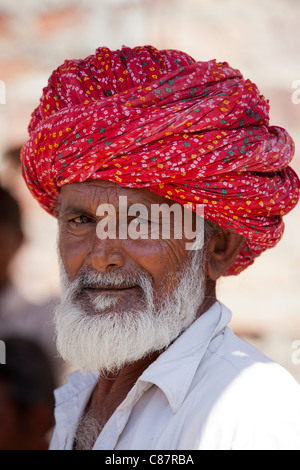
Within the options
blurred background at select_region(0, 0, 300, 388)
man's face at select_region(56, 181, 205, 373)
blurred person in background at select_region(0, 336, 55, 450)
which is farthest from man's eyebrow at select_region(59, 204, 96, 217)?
blurred person in background at select_region(0, 336, 55, 450)

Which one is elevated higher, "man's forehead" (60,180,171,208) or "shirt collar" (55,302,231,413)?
"man's forehead" (60,180,171,208)

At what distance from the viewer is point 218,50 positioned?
2.45 m

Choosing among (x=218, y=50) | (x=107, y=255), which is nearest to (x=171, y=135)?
(x=107, y=255)

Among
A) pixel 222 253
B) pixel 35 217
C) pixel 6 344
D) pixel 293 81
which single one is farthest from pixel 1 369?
pixel 293 81

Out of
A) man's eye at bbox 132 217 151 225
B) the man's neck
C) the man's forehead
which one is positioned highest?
the man's forehead

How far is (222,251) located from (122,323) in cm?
44

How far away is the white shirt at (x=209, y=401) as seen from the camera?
141 cm

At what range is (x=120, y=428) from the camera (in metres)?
1.62

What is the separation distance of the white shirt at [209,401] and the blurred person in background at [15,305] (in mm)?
1262

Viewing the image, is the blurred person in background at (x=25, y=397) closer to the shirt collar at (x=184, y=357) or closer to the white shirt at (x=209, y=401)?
the white shirt at (x=209, y=401)

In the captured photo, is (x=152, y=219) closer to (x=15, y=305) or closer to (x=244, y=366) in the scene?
(x=244, y=366)

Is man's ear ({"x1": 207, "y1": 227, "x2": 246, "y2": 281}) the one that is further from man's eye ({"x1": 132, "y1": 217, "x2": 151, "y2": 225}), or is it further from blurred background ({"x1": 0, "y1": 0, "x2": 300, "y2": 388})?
blurred background ({"x1": 0, "y1": 0, "x2": 300, "y2": 388})

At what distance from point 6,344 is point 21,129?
3.29 ft

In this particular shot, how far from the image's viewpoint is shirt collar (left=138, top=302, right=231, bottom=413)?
1.55m
